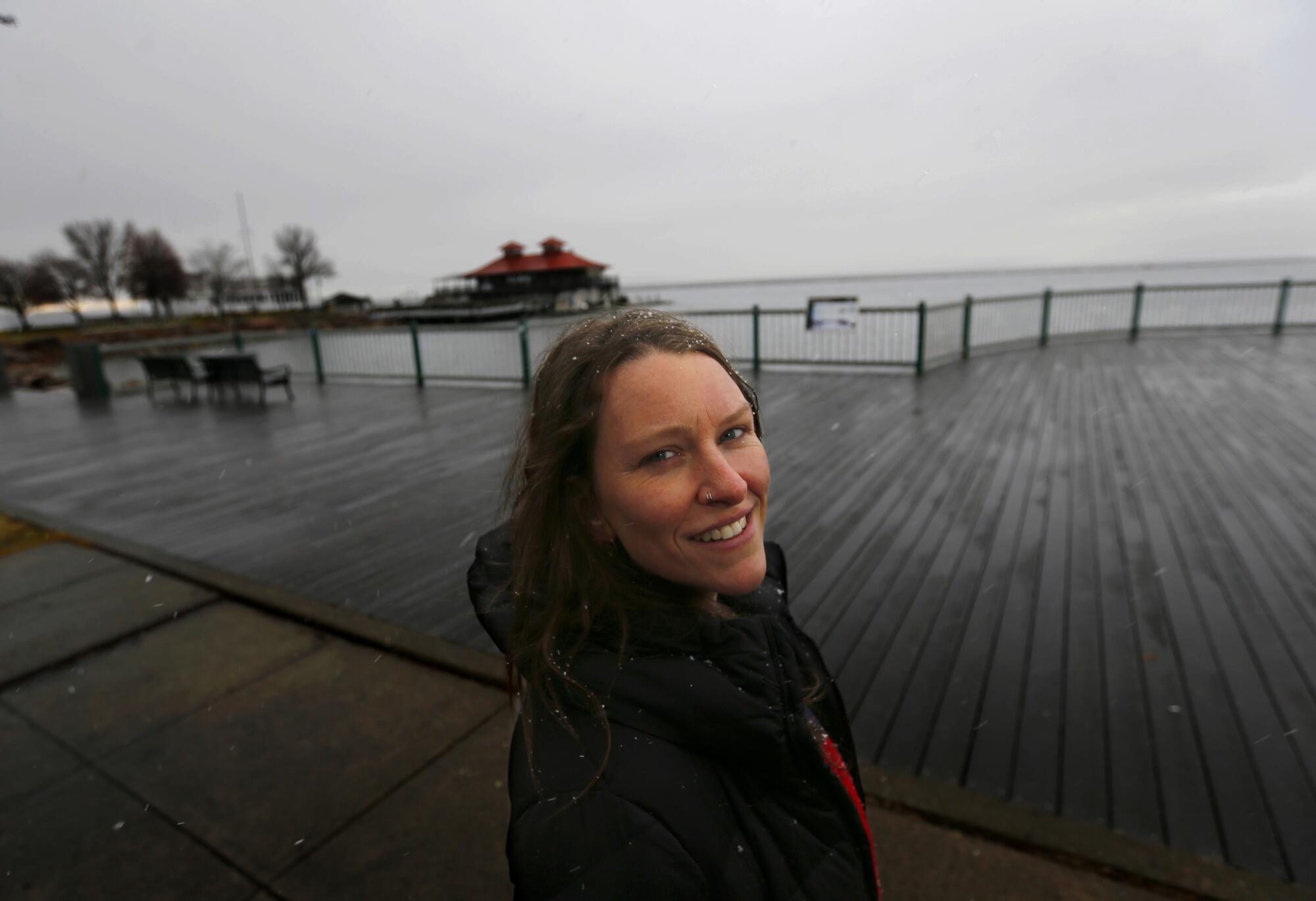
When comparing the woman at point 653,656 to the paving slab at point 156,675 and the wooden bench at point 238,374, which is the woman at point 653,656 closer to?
the paving slab at point 156,675

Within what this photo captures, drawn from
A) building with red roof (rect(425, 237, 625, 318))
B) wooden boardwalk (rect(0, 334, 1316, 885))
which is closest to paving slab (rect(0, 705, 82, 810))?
wooden boardwalk (rect(0, 334, 1316, 885))

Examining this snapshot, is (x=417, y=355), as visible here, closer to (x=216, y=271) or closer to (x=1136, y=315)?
(x=1136, y=315)

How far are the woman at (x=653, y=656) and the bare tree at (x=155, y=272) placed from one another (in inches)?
2696

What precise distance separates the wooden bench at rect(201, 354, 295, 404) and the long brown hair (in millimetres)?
12452

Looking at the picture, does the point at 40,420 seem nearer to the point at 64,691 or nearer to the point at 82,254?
the point at 64,691

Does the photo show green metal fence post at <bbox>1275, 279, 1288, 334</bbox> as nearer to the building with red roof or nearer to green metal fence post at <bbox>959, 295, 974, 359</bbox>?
green metal fence post at <bbox>959, 295, 974, 359</bbox>

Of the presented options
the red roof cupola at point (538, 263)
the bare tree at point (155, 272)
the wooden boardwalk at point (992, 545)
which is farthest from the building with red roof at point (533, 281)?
the wooden boardwalk at point (992, 545)

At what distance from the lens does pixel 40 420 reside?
448 inches

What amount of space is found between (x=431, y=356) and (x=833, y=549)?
37.8 feet

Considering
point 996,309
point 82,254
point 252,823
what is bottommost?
point 252,823

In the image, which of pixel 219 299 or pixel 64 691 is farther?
pixel 219 299

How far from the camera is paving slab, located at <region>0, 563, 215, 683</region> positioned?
12.6 feet

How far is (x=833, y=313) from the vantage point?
12.4m

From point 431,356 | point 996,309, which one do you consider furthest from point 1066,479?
point 431,356
